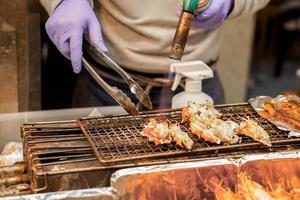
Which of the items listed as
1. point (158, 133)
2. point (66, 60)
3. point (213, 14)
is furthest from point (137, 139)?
point (66, 60)

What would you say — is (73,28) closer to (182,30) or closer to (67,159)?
(182,30)

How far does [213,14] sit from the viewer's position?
55.8 inches

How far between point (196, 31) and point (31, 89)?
536 mm

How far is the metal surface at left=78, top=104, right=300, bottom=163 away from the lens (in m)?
1.04

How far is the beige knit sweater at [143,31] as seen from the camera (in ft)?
5.37

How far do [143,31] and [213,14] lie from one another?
29 cm

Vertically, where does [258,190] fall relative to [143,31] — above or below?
below

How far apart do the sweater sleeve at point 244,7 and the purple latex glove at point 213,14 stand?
0.03 meters

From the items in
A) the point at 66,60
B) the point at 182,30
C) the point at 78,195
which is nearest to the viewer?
the point at 78,195

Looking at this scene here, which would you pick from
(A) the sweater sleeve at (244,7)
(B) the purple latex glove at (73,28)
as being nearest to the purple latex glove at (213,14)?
(A) the sweater sleeve at (244,7)

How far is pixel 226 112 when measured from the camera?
1.26 meters

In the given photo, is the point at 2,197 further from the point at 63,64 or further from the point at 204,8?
the point at 63,64

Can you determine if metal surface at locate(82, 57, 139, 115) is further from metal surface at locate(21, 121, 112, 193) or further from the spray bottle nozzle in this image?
the spray bottle nozzle

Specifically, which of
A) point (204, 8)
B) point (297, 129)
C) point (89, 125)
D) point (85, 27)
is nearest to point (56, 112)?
point (85, 27)
